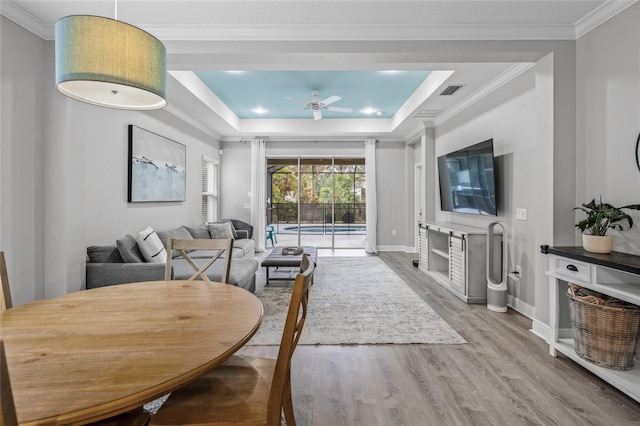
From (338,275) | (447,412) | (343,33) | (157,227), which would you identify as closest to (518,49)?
(343,33)

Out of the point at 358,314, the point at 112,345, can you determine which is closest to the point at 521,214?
the point at 358,314

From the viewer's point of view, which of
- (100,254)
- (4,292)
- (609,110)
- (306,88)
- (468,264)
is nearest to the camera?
(4,292)

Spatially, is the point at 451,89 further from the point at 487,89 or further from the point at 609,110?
the point at 609,110

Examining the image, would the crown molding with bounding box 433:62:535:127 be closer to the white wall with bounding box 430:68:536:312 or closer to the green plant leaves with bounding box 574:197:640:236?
the white wall with bounding box 430:68:536:312

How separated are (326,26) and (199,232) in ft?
12.6

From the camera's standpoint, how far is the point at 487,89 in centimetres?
392

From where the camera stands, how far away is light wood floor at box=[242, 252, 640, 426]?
5.79 feet

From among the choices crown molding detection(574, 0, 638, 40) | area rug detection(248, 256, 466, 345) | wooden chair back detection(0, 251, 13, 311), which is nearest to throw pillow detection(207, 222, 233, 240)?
area rug detection(248, 256, 466, 345)

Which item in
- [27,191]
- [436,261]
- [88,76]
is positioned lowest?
[436,261]

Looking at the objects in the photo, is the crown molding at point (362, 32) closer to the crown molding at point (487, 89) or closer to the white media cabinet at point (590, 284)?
the crown molding at point (487, 89)

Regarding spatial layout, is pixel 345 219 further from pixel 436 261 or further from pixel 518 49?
pixel 518 49

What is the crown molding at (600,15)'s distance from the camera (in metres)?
2.23

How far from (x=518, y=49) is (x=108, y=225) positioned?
4.57 m

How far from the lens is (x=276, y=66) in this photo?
3109mm
